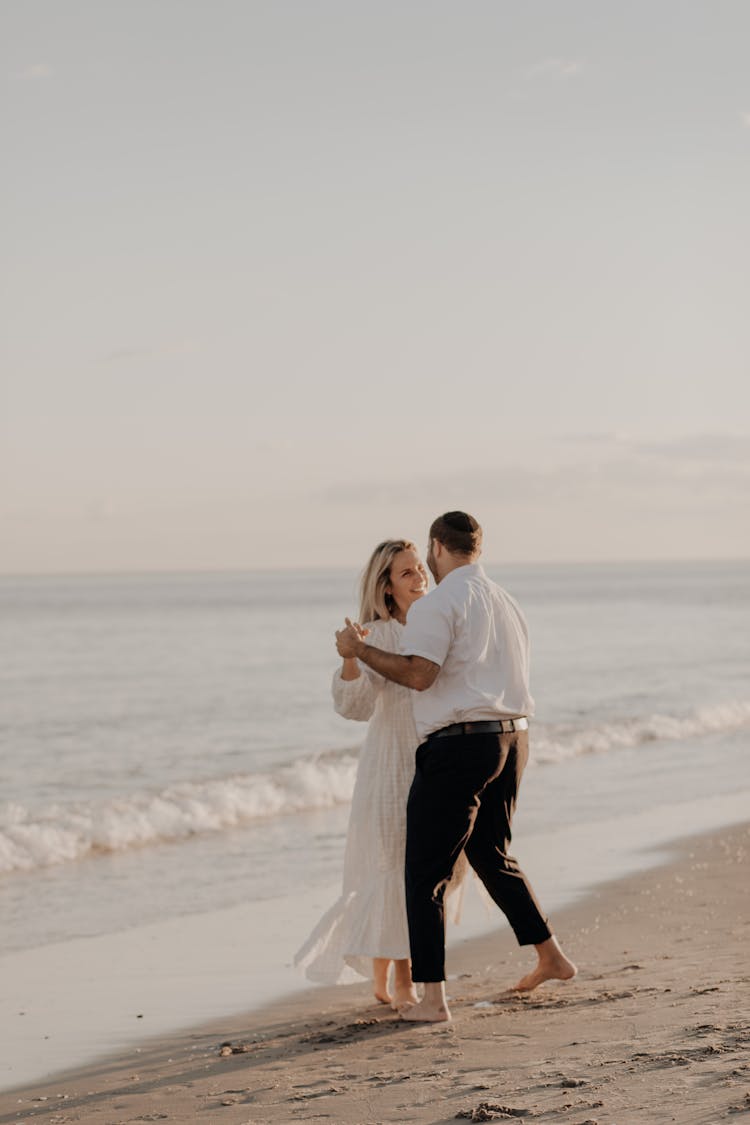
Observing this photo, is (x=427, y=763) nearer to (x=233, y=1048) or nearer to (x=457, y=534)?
(x=457, y=534)

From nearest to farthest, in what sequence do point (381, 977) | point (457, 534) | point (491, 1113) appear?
1. point (491, 1113)
2. point (457, 534)
3. point (381, 977)

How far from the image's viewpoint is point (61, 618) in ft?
230

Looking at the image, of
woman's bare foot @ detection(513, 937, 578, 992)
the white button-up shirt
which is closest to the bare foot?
woman's bare foot @ detection(513, 937, 578, 992)

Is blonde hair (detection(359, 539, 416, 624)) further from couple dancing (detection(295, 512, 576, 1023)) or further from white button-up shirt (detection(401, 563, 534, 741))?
white button-up shirt (detection(401, 563, 534, 741))

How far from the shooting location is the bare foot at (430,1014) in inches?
213

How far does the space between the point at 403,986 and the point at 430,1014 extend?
28 cm

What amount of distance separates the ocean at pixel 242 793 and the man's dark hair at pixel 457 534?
2.40 metres

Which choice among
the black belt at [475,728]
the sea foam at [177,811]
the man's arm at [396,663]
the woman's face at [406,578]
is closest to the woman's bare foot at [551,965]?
the black belt at [475,728]

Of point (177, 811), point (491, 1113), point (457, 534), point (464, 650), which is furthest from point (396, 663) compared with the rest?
point (177, 811)

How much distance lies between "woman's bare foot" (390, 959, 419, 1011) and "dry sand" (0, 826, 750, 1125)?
0.36 feet

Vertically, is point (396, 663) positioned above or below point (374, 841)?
above

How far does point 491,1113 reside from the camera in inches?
156

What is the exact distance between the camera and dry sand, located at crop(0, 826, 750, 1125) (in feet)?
13.3

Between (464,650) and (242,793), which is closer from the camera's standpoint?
(464,650)
